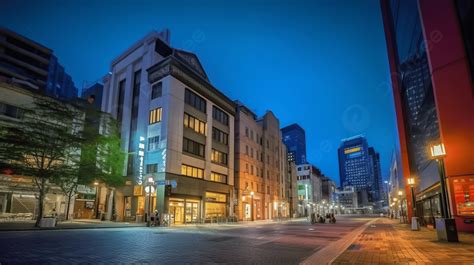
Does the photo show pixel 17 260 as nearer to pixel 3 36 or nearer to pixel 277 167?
pixel 277 167

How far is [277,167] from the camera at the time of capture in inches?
2822

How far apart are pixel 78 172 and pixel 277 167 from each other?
50703mm

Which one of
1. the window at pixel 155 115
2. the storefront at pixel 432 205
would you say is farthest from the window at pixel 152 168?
the storefront at pixel 432 205

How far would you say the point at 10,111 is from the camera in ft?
115

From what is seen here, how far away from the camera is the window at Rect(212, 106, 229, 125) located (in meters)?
48.7

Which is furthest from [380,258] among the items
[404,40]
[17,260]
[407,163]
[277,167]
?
[277,167]

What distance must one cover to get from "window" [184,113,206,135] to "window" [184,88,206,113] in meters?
1.98

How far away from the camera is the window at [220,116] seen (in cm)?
4866

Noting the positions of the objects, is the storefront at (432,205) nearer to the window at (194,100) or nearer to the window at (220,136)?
the window at (220,136)

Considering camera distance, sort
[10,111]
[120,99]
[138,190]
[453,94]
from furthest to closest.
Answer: [120,99] < [138,190] < [10,111] < [453,94]

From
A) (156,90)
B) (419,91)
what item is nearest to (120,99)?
(156,90)

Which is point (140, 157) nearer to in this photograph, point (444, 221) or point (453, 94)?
point (444, 221)

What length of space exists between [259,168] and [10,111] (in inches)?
1680

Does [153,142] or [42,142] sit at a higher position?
[153,142]
